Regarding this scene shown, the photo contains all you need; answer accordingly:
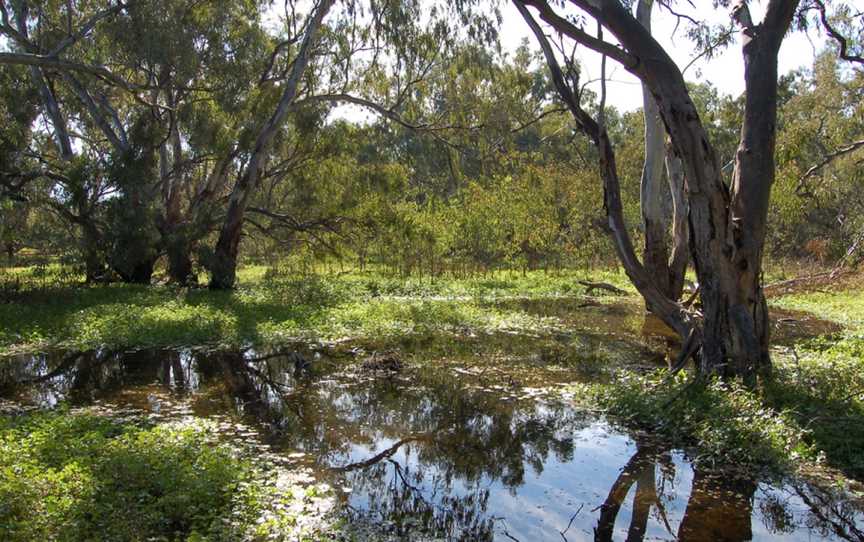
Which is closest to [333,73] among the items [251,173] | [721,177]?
[251,173]

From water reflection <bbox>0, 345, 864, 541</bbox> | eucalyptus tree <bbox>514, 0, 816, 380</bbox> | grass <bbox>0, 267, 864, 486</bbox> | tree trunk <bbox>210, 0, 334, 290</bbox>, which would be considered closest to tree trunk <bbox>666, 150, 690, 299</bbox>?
grass <bbox>0, 267, 864, 486</bbox>

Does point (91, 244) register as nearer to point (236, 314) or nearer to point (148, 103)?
point (148, 103)

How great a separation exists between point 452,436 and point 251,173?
41.6 feet

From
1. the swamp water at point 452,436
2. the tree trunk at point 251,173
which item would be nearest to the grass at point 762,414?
the swamp water at point 452,436

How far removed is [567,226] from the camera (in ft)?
93.3

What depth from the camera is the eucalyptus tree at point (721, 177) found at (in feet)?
24.0

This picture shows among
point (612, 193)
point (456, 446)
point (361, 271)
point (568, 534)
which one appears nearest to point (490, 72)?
point (361, 271)

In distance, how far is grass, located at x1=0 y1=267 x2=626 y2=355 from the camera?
1134 cm

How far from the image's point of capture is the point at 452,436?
6.89 meters

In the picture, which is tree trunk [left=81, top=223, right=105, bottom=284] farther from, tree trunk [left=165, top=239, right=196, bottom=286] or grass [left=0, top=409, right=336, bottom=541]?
grass [left=0, top=409, right=336, bottom=541]

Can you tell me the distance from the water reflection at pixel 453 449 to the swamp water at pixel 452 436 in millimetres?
18

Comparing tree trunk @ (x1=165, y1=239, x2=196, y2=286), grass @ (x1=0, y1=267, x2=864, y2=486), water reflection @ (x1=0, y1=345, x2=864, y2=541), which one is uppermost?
tree trunk @ (x1=165, y1=239, x2=196, y2=286)

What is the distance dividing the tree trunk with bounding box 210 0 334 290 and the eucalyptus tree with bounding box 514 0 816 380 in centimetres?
1150

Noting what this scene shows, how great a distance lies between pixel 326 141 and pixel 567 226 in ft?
38.7
